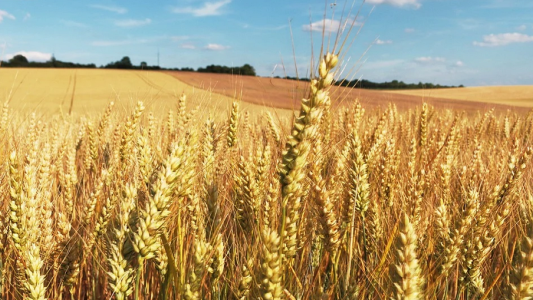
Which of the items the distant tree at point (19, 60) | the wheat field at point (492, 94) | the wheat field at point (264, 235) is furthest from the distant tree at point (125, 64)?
the wheat field at point (264, 235)

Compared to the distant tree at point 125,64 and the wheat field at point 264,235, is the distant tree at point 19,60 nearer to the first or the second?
the distant tree at point 125,64

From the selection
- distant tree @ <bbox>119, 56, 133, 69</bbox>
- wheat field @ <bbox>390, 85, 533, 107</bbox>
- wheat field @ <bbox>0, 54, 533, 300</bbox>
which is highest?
distant tree @ <bbox>119, 56, 133, 69</bbox>

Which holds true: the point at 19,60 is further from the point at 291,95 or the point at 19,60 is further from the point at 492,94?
the point at 492,94

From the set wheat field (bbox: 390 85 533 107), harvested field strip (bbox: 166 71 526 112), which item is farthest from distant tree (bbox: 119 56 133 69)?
wheat field (bbox: 390 85 533 107)

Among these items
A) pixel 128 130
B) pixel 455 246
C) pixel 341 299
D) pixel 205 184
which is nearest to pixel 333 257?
pixel 341 299

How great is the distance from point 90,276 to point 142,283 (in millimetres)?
447

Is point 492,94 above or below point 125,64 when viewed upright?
below

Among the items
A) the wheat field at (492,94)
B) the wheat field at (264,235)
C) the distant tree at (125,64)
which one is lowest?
the wheat field at (264,235)

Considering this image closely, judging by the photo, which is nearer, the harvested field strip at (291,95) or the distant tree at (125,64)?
the harvested field strip at (291,95)

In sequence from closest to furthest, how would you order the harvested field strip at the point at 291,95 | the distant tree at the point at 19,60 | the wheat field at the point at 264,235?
the wheat field at the point at 264,235, the harvested field strip at the point at 291,95, the distant tree at the point at 19,60

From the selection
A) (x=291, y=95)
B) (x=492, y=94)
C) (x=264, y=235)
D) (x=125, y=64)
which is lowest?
(x=264, y=235)

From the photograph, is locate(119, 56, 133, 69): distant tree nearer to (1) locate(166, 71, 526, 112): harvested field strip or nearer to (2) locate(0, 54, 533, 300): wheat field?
(1) locate(166, 71, 526, 112): harvested field strip

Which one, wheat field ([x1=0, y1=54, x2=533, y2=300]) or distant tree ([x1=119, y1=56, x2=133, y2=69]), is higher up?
distant tree ([x1=119, y1=56, x2=133, y2=69])

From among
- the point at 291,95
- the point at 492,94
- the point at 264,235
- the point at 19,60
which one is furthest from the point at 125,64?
the point at 264,235
